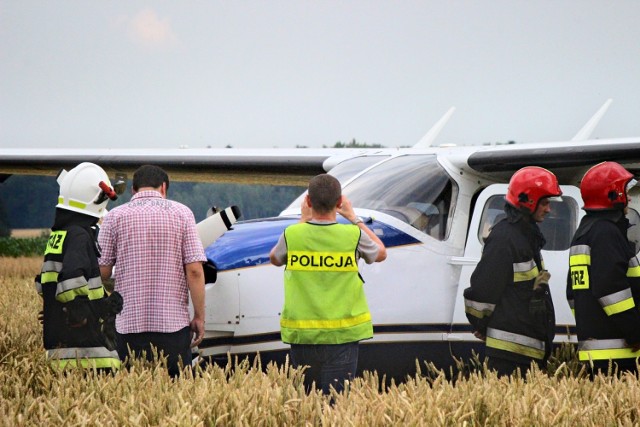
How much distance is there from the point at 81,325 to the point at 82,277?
0.37m

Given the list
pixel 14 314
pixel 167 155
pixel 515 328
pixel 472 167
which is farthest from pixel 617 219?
pixel 167 155

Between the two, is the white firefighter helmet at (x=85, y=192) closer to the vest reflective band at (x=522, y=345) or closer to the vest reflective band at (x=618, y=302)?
the vest reflective band at (x=522, y=345)

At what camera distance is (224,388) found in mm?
5207

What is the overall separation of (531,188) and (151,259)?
2.82m

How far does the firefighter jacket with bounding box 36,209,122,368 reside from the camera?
6512 mm

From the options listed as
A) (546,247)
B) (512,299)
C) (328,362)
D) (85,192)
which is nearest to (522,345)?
(512,299)

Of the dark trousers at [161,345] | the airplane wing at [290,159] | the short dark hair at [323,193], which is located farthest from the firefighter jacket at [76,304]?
the airplane wing at [290,159]

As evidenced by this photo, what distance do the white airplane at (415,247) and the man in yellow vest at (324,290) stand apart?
1143 millimetres

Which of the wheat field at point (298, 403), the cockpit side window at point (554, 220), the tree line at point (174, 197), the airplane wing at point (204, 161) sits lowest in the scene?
the wheat field at point (298, 403)

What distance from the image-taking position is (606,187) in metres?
6.79

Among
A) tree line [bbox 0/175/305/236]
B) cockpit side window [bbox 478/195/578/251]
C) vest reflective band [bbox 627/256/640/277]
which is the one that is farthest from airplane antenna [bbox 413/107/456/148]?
tree line [bbox 0/175/305/236]

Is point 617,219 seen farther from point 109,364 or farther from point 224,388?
point 109,364

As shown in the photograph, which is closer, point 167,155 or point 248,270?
point 248,270

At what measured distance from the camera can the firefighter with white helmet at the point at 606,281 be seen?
253 inches
